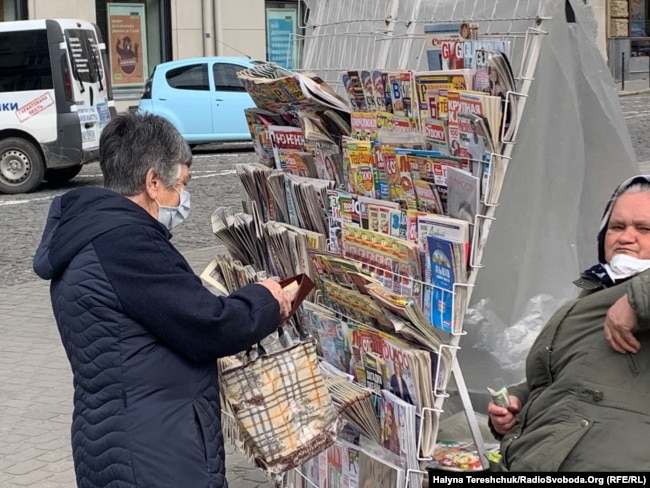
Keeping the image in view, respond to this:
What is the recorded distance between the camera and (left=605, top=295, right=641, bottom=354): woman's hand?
2059 mm

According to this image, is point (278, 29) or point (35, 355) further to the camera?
point (278, 29)

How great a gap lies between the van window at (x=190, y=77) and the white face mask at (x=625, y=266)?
1461cm

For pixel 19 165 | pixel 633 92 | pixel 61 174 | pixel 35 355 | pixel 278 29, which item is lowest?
pixel 35 355

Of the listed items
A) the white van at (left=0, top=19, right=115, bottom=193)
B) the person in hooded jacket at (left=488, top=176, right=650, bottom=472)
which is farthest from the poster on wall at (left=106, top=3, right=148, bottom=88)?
the person in hooded jacket at (left=488, top=176, right=650, bottom=472)

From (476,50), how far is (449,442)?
1.19m

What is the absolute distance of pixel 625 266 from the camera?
224 cm

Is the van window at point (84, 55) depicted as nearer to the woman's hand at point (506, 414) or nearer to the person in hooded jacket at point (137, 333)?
the person in hooded jacket at point (137, 333)

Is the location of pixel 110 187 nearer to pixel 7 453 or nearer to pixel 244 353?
pixel 244 353

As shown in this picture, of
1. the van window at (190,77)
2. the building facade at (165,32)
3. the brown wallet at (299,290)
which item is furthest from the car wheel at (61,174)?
the brown wallet at (299,290)

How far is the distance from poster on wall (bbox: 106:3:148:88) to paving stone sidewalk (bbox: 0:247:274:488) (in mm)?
15342

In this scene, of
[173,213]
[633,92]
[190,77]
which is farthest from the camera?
[633,92]

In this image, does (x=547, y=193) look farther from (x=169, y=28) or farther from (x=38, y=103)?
(x=169, y=28)

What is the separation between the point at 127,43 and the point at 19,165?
10.1 meters

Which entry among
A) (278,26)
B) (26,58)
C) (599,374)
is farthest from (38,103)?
(278,26)
